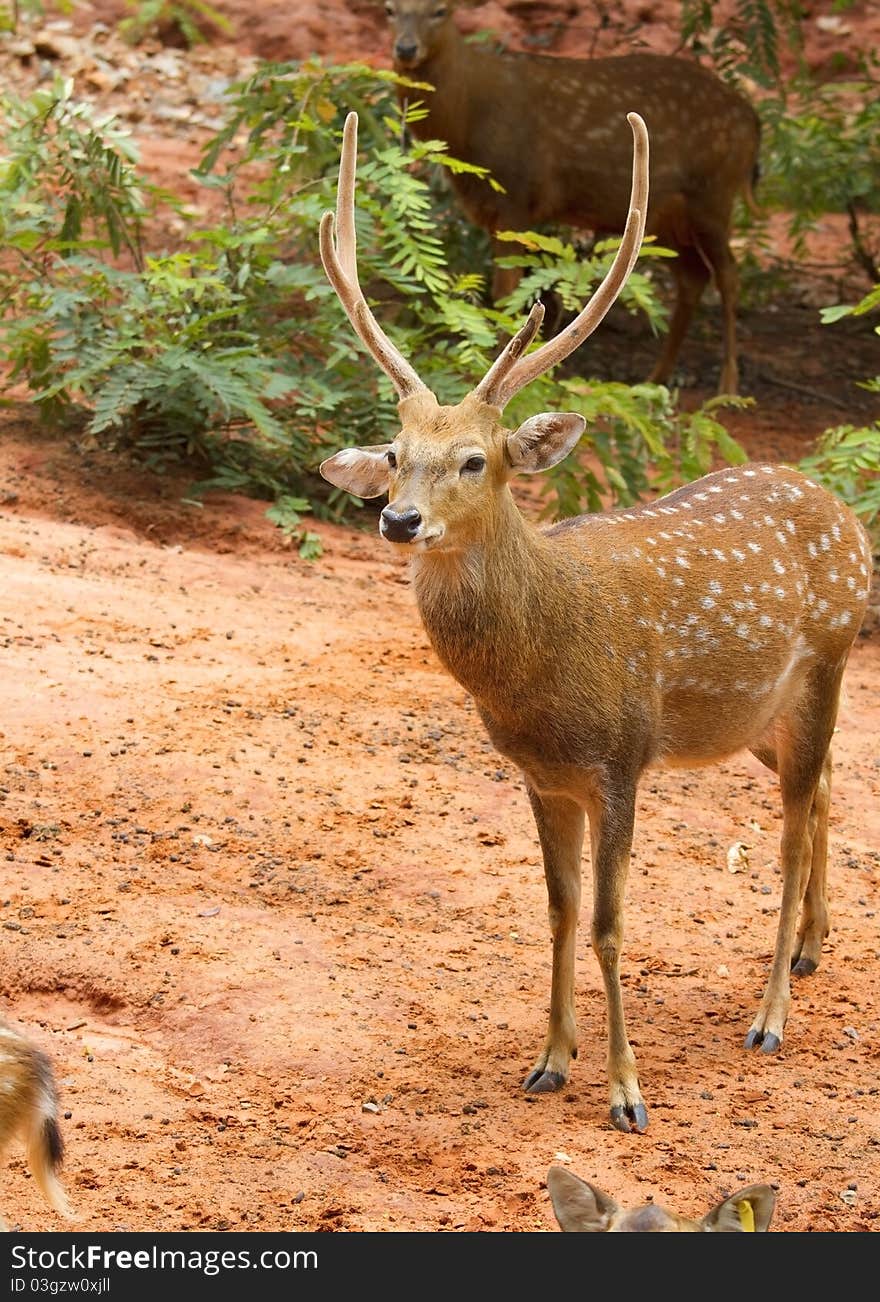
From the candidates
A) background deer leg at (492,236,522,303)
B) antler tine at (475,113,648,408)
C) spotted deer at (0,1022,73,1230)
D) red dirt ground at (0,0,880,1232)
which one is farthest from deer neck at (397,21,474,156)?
spotted deer at (0,1022,73,1230)

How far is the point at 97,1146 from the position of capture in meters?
4.80

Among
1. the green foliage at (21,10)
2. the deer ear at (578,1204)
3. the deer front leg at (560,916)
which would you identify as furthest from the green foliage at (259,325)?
the deer ear at (578,1204)

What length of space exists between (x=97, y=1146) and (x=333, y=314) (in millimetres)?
5876

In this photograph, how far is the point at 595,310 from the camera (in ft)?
17.2

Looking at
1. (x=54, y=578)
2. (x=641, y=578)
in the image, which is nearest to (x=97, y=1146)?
(x=641, y=578)

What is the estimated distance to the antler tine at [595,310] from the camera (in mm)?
5094

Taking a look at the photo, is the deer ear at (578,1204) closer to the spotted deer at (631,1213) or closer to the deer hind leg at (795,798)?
the spotted deer at (631,1213)

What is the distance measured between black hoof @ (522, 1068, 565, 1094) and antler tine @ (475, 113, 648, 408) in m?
2.05

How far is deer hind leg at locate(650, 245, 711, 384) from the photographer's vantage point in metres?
12.4

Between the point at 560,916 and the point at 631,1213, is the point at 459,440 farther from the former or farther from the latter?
the point at 631,1213

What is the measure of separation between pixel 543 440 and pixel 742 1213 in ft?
7.44

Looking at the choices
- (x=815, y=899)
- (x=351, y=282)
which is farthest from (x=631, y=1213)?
(x=351, y=282)
